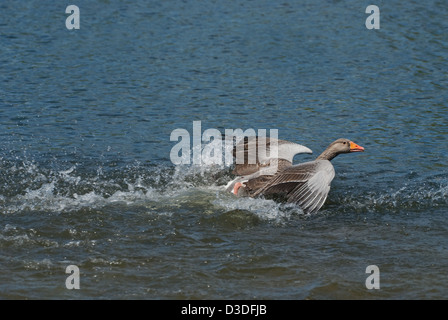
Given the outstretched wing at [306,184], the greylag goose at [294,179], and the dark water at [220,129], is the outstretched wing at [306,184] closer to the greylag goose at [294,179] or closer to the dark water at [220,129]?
the greylag goose at [294,179]

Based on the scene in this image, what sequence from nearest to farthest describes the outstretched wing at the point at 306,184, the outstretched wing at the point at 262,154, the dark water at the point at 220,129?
1. the dark water at the point at 220,129
2. the outstretched wing at the point at 306,184
3. the outstretched wing at the point at 262,154

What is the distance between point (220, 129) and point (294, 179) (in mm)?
4148

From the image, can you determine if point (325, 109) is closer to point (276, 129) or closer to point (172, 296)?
point (276, 129)

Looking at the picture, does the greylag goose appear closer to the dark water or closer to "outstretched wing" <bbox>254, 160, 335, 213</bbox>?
"outstretched wing" <bbox>254, 160, 335, 213</bbox>

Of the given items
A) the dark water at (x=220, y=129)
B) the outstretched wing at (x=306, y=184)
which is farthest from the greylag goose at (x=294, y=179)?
the dark water at (x=220, y=129)

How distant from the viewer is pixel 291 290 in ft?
26.7

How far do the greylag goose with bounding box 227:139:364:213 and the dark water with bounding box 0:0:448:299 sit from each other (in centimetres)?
28

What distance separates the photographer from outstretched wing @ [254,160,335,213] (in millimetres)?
10033

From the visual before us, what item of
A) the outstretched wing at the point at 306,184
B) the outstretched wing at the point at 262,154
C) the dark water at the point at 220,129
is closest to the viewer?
the dark water at the point at 220,129

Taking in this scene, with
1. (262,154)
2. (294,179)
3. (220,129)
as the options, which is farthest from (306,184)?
(220,129)

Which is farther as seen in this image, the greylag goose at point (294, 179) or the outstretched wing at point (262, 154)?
the outstretched wing at point (262, 154)

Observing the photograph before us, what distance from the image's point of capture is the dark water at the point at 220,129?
336 inches

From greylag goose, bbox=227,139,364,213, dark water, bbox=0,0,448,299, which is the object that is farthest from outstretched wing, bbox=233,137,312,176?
dark water, bbox=0,0,448,299

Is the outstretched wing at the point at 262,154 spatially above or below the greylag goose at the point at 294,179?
above
